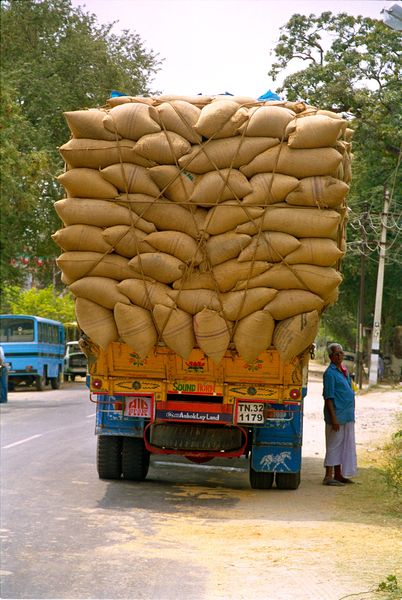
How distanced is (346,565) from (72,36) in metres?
36.5

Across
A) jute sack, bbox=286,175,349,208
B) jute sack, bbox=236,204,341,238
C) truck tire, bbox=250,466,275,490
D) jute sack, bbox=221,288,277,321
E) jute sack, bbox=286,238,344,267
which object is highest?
jute sack, bbox=286,175,349,208

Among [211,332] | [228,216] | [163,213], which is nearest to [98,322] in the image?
[211,332]

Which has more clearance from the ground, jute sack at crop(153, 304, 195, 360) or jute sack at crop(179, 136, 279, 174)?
jute sack at crop(179, 136, 279, 174)

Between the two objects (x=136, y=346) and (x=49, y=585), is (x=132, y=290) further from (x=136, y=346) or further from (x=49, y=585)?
(x=49, y=585)

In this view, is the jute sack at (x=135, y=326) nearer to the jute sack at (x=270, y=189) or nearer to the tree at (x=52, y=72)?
the jute sack at (x=270, y=189)

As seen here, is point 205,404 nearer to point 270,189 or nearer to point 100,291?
point 100,291

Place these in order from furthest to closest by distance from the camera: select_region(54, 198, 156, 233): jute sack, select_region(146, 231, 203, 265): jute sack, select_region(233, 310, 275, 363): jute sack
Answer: select_region(54, 198, 156, 233): jute sack, select_region(146, 231, 203, 265): jute sack, select_region(233, 310, 275, 363): jute sack

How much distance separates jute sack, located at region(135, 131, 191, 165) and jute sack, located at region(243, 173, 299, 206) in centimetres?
78

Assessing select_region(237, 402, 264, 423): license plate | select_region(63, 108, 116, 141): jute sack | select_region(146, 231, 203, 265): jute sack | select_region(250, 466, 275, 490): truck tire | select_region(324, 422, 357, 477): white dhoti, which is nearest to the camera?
select_region(146, 231, 203, 265): jute sack

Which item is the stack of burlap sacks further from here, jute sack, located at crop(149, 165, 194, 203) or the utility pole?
the utility pole

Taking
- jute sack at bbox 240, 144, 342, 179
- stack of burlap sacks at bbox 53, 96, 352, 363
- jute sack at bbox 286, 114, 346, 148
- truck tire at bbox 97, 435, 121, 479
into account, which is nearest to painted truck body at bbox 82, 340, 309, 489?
truck tire at bbox 97, 435, 121, 479

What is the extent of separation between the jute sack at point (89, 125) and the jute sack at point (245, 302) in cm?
202

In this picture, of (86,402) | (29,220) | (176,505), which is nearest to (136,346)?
(176,505)

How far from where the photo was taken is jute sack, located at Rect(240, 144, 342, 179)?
36.4 feet
